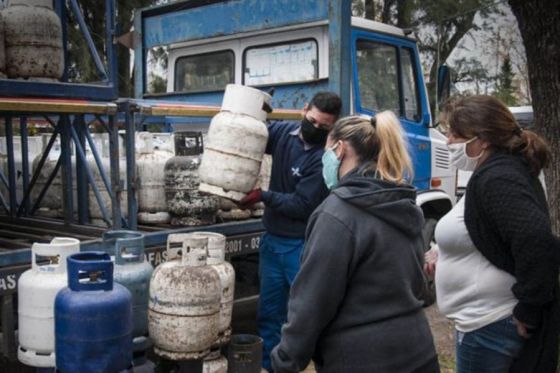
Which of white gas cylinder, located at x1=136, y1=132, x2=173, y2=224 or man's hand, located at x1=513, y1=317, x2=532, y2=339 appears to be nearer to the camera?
man's hand, located at x1=513, y1=317, x2=532, y2=339

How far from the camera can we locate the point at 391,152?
219cm

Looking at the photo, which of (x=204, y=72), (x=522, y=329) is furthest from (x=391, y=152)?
(x=204, y=72)

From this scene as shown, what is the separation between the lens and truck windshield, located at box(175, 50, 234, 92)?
618 centimetres

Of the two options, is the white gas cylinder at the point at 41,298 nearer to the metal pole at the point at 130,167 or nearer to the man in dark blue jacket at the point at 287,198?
the metal pole at the point at 130,167

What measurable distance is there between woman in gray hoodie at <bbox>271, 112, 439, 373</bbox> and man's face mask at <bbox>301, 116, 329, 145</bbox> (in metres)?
1.55

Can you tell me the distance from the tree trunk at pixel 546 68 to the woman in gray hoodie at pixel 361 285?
94.1 inches

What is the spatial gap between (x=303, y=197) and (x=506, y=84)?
21.4 meters

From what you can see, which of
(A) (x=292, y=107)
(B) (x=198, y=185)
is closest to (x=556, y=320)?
(B) (x=198, y=185)

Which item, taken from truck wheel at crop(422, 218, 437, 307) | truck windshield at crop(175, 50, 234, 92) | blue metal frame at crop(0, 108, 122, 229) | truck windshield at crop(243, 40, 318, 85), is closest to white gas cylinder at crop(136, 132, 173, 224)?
blue metal frame at crop(0, 108, 122, 229)

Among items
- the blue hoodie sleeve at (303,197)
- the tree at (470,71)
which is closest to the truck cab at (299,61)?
the blue hoodie sleeve at (303,197)

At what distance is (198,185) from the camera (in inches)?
162

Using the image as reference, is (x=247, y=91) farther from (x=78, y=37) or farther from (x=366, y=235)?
(x=78, y=37)

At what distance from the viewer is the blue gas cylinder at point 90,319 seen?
2.64 m

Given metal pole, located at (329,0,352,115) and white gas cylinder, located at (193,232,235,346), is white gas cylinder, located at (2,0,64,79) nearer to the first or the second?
white gas cylinder, located at (193,232,235,346)
